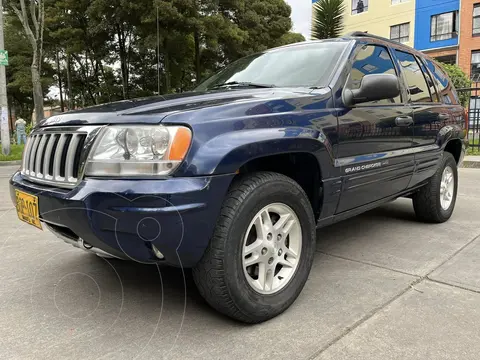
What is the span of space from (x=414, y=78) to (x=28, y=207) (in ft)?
11.3

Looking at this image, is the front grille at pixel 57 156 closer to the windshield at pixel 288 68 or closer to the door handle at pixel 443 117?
the windshield at pixel 288 68

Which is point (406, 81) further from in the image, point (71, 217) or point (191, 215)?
point (71, 217)

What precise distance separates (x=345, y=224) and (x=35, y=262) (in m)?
2.97

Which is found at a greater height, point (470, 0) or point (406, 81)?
point (470, 0)

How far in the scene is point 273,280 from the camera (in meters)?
2.45

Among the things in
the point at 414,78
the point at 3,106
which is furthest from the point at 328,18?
the point at 414,78

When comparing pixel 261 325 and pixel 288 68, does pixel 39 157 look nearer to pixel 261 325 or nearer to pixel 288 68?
pixel 261 325

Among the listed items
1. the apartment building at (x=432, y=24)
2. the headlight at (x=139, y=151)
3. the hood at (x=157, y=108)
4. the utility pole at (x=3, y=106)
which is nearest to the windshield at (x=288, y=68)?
the hood at (x=157, y=108)

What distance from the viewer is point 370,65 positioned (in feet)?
11.0

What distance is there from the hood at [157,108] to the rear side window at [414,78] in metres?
1.57

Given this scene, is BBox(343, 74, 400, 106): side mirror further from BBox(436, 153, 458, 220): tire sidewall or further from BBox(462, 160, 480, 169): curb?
BBox(462, 160, 480, 169): curb

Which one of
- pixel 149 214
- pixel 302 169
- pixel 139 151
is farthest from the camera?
pixel 302 169

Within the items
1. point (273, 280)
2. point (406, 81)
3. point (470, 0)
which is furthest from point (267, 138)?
point (470, 0)

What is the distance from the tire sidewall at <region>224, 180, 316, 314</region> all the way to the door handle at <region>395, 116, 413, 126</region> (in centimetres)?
133
